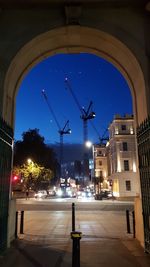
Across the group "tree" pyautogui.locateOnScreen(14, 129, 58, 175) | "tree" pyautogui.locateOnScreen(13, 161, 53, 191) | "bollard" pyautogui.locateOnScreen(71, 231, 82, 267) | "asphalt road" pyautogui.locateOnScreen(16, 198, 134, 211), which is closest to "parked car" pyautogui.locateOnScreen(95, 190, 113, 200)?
"tree" pyautogui.locateOnScreen(13, 161, 53, 191)

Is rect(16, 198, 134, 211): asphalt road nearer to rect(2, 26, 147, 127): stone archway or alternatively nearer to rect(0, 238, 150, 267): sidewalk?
rect(0, 238, 150, 267): sidewalk

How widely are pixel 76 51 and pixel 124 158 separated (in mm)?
46521

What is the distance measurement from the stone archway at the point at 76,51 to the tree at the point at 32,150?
43.8 metres

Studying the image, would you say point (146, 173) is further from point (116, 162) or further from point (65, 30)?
point (116, 162)

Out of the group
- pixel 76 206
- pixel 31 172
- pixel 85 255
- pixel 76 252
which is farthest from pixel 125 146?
pixel 76 252

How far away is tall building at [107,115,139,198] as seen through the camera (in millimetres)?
53156

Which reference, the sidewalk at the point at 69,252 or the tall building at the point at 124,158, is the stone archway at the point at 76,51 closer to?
the sidewalk at the point at 69,252

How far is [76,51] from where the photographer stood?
31.8 ft

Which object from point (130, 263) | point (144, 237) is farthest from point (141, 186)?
point (130, 263)

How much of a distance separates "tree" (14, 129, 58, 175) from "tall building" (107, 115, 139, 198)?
13.8 meters

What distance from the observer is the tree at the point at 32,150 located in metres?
52.3

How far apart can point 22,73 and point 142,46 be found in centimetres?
391

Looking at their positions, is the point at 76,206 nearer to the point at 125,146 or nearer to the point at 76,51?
the point at 76,51

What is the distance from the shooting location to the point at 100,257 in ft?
22.7
